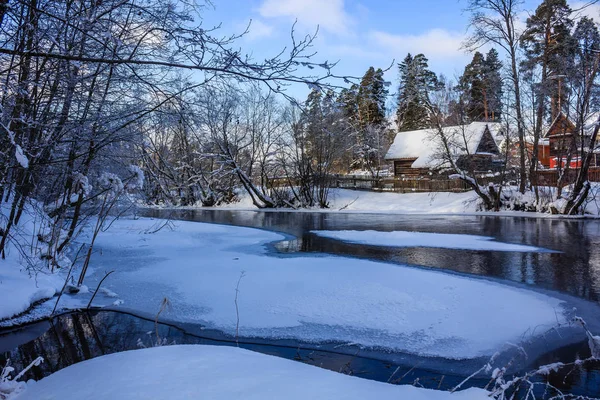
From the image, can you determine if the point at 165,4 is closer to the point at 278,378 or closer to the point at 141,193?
the point at 278,378

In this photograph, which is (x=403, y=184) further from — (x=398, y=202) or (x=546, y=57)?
(x=546, y=57)

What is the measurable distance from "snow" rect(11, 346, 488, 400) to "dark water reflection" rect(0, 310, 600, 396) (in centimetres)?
160

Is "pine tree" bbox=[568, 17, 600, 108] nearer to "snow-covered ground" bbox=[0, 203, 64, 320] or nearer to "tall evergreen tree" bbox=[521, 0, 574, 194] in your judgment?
"tall evergreen tree" bbox=[521, 0, 574, 194]

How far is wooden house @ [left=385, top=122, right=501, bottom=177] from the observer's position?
31344 mm

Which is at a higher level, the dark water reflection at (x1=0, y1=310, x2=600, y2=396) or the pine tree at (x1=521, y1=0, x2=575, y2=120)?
the pine tree at (x1=521, y1=0, x2=575, y2=120)

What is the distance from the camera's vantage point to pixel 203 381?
208cm

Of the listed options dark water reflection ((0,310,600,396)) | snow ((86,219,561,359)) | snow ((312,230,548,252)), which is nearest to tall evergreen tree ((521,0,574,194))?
snow ((312,230,548,252))

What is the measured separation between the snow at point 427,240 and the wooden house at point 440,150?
14.3m

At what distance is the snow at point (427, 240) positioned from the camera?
1282 centimetres

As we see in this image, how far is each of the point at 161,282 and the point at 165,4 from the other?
5.88 metres

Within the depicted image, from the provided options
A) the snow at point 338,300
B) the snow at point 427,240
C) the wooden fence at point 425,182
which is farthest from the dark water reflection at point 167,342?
the wooden fence at point 425,182

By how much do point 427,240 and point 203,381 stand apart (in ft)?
43.2

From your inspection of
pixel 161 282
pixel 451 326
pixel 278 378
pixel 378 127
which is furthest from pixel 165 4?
pixel 378 127

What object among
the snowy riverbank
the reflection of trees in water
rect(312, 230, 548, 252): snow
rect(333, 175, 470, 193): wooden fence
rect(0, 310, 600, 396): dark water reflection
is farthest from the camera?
→ rect(333, 175, 470, 193): wooden fence
